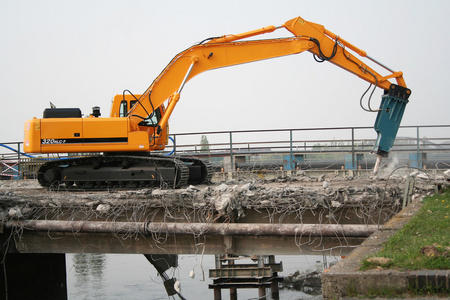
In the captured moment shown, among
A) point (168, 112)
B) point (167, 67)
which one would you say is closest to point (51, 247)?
point (168, 112)

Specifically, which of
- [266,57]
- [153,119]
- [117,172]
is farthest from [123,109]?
[266,57]

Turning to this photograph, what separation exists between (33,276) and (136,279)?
12084 mm

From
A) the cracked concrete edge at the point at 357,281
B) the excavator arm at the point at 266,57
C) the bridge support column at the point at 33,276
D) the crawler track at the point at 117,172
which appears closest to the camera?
the cracked concrete edge at the point at 357,281

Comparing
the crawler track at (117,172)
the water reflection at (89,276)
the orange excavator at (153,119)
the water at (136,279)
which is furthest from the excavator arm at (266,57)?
the water reflection at (89,276)

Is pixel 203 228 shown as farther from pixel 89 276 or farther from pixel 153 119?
pixel 89 276

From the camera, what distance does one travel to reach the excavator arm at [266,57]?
41.7ft

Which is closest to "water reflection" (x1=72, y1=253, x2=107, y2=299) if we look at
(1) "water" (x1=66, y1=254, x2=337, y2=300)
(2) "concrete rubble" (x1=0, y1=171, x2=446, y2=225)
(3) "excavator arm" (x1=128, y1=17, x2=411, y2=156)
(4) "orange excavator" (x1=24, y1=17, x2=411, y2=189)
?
(1) "water" (x1=66, y1=254, x2=337, y2=300)

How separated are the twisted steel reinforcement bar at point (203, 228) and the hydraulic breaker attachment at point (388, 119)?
5.73 meters

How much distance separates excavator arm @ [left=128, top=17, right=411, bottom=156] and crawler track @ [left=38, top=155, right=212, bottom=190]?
997 millimetres

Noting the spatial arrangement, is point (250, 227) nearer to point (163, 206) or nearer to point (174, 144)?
point (163, 206)

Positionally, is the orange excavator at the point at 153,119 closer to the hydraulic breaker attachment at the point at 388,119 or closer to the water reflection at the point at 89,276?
the hydraulic breaker attachment at the point at 388,119

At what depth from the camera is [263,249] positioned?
820cm

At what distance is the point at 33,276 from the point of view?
10.7 meters

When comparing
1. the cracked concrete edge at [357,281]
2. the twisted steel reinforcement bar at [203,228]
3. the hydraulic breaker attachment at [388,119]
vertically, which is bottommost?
the cracked concrete edge at [357,281]
